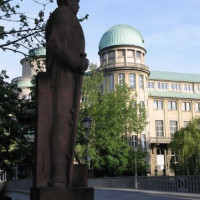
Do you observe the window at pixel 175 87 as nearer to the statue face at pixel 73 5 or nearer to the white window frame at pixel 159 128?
the white window frame at pixel 159 128

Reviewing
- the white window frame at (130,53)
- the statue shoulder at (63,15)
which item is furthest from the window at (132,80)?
the statue shoulder at (63,15)

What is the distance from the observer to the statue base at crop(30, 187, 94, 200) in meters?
5.58

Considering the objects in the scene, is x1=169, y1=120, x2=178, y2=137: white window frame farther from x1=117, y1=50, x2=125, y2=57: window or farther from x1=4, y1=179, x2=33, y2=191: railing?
x1=4, y1=179, x2=33, y2=191: railing

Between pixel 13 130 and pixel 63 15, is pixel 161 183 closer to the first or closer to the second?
pixel 13 130

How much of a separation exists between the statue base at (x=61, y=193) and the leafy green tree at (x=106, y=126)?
109 feet

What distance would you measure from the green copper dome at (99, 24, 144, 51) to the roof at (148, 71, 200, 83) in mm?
12939

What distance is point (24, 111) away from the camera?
736 inches

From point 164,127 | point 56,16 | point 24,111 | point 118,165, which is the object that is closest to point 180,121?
point 164,127

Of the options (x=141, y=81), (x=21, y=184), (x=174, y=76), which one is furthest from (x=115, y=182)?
(x=174, y=76)

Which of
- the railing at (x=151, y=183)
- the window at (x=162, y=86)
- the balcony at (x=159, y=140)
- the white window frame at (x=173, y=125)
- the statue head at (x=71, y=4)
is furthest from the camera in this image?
the window at (x=162, y=86)

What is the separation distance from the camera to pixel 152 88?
248ft

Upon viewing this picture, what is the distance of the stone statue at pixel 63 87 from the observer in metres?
6.04

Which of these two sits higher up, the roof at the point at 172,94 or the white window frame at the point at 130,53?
the white window frame at the point at 130,53

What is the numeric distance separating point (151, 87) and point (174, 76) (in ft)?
23.8
